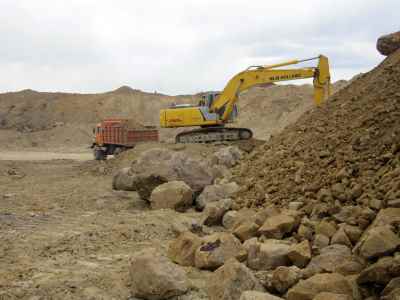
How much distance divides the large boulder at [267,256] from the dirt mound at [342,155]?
1033 millimetres

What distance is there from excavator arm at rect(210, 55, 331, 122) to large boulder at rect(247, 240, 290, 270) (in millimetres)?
10171

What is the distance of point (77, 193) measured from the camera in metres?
11.4

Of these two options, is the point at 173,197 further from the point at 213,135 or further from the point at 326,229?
the point at 213,135

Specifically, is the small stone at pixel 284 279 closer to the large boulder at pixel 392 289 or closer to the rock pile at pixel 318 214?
the rock pile at pixel 318 214

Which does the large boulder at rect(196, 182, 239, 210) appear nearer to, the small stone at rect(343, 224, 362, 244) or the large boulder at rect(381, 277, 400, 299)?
the small stone at rect(343, 224, 362, 244)

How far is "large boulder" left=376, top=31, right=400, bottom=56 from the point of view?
404 inches

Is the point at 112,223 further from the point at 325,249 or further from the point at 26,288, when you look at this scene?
the point at 325,249

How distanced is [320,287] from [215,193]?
4769 millimetres

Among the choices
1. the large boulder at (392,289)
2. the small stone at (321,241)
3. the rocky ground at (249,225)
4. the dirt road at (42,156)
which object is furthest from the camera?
the dirt road at (42,156)

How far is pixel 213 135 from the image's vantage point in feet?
57.9

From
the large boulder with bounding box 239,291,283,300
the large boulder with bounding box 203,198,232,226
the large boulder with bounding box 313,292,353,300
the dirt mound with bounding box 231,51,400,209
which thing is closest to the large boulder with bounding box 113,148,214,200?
the dirt mound with bounding box 231,51,400,209

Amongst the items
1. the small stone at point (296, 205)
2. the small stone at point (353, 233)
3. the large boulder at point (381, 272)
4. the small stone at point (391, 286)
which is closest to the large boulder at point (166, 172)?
the small stone at point (296, 205)

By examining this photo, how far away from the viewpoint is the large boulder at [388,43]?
33.7 feet

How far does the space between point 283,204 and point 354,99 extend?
266 cm
